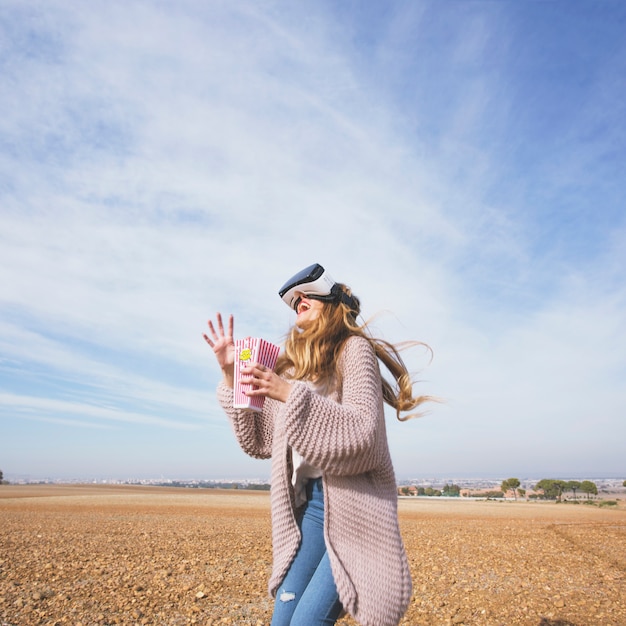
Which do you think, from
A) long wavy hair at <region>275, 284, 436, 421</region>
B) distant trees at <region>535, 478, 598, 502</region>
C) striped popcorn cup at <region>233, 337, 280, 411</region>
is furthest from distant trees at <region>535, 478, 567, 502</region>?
striped popcorn cup at <region>233, 337, 280, 411</region>

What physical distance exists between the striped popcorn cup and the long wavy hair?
19 centimetres

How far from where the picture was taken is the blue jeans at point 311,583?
2.35 meters

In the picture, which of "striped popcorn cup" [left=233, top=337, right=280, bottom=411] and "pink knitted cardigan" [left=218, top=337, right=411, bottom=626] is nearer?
"pink knitted cardigan" [left=218, top=337, right=411, bottom=626]

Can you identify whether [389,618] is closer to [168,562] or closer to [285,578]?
[285,578]

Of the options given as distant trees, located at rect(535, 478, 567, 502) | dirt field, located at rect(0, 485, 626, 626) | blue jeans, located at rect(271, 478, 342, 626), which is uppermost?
distant trees, located at rect(535, 478, 567, 502)

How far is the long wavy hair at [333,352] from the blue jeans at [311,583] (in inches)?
20.7

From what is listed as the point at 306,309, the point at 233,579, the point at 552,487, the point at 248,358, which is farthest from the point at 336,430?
the point at 552,487

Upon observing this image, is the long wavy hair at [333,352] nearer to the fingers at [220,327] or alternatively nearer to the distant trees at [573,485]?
the fingers at [220,327]

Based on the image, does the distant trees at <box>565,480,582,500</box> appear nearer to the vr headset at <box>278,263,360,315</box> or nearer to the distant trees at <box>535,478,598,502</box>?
the distant trees at <box>535,478,598,502</box>

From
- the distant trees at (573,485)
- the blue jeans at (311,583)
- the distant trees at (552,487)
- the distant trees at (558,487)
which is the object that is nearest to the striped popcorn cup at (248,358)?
the blue jeans at (311,583)

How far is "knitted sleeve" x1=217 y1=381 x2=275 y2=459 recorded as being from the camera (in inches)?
119

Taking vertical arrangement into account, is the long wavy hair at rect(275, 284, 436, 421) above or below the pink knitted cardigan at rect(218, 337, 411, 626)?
above

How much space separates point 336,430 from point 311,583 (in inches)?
28.5

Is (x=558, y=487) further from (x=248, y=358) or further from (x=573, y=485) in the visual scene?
(x=248, y=358)
